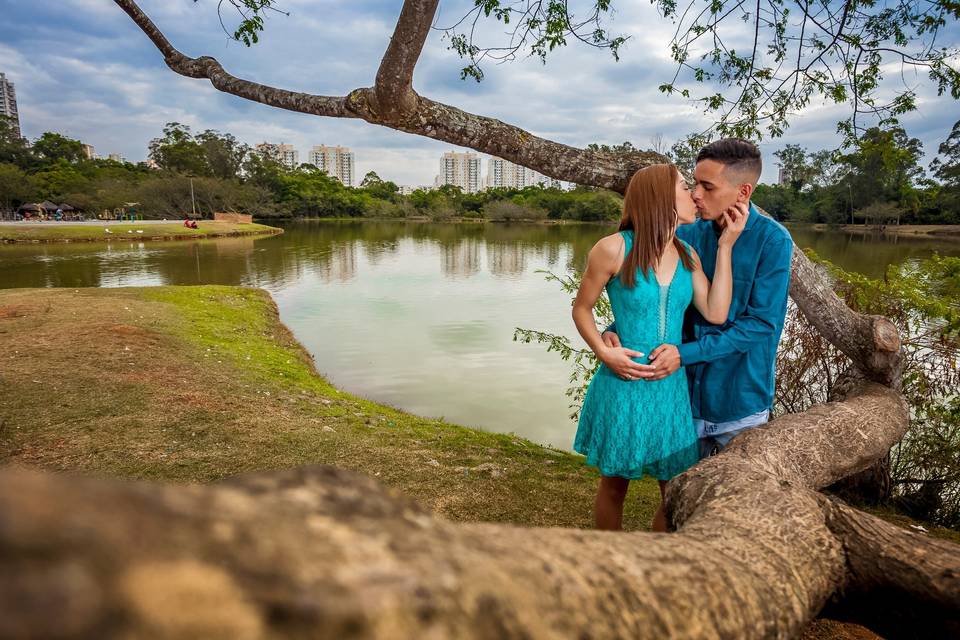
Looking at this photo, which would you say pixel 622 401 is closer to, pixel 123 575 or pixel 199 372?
pixel 123 575

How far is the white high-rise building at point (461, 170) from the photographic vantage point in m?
167

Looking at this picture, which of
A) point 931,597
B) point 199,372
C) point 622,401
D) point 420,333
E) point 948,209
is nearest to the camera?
point 931,597

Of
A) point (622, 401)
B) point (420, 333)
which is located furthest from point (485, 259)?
point (622, 401)

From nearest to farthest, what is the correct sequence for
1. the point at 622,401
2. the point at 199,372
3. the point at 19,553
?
the point at 19,553 → the point at 622,401 → the point at 199,372

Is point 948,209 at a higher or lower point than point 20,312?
higher

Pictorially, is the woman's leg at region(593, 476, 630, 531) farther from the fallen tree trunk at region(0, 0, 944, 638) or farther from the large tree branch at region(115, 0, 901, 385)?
the large tree branch at region(115, 0, 901, 385)

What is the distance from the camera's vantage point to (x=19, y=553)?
1.16 ft

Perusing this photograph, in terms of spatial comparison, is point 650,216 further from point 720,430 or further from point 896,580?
point 896,580

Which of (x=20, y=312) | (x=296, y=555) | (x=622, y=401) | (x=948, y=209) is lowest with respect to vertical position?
(x=20, y=312)

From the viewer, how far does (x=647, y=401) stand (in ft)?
7.53

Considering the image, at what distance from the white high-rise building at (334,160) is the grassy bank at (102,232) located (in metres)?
124

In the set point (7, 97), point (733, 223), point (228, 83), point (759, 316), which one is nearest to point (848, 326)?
point (759, 316)

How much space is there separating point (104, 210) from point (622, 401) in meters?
61.1

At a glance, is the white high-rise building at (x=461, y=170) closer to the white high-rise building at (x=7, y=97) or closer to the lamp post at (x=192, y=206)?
the white high-rise building at (x=7, y=97)
